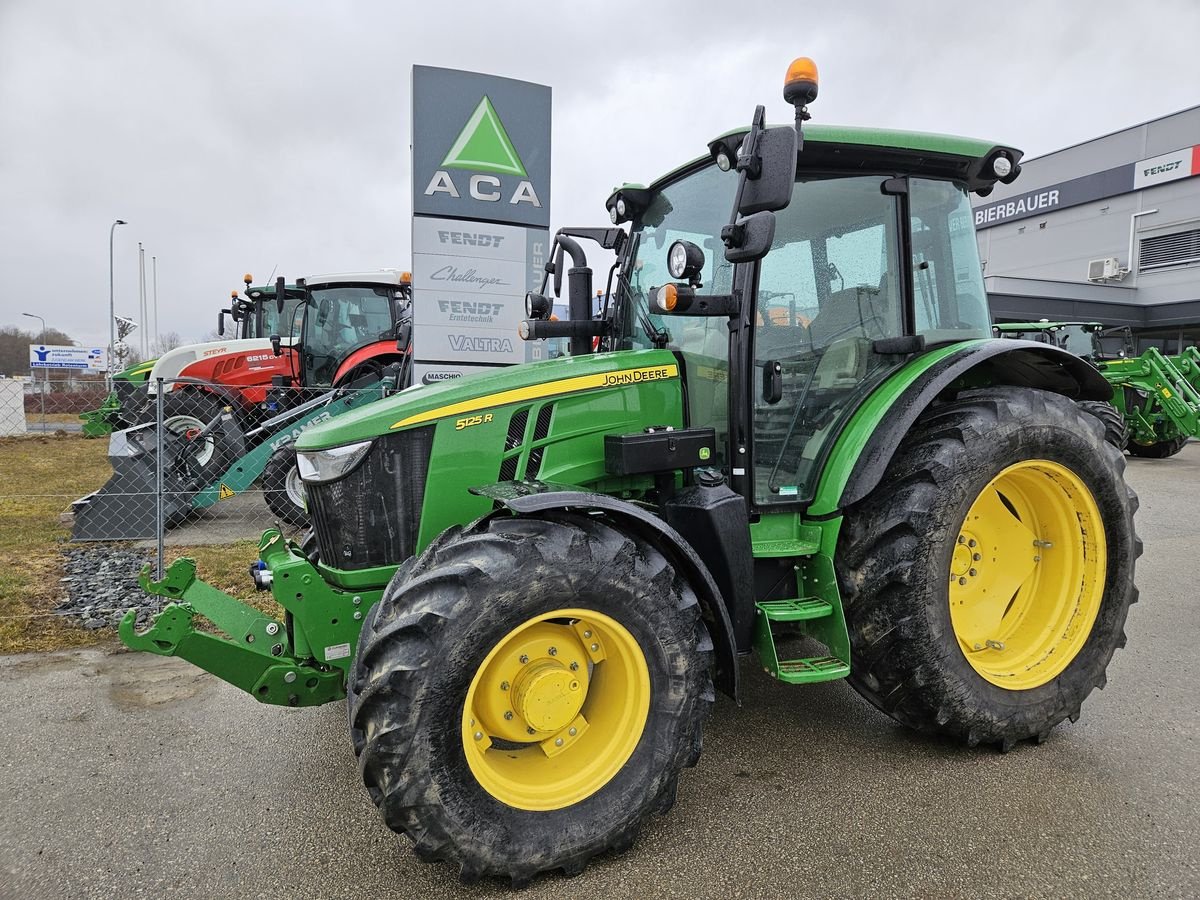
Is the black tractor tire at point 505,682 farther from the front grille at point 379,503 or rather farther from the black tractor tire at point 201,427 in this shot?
the black tractor tire at point 201,427

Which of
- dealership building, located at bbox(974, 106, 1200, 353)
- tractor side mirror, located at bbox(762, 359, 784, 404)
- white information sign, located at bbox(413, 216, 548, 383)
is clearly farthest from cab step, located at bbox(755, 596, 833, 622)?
dealership building, located at bbox(974, 106, 1200, 353)

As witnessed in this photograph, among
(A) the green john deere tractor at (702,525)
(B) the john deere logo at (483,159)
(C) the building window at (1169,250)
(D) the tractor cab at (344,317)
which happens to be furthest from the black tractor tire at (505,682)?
(C) the building window at (1169,250)

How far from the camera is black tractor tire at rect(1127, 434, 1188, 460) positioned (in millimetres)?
12602

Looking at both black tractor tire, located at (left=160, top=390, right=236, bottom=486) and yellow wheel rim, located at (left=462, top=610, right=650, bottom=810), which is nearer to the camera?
yellow wheel rim, located at (left=462, top=610, right=650, bottom=810)

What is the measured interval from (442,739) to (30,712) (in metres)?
2.51

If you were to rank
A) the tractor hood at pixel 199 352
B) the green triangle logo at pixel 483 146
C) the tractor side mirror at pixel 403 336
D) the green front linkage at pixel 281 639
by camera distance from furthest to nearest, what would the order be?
the tractor hood at pixel 199 352 → the tractor side mirror at pixel 403 336 → the green triangle logo at pixel 483 146 → the green front linkage at pixel 281 639

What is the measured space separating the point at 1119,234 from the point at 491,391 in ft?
98.7

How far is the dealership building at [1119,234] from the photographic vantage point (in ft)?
76.3

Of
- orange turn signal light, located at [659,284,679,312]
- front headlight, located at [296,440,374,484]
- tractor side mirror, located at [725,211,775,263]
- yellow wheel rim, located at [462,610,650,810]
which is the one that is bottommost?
yellow wheel rim, located at [462,610,650,810]

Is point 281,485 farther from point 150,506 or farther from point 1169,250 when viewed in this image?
point 1169,250

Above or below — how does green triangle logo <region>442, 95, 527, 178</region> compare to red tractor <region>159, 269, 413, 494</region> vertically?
above

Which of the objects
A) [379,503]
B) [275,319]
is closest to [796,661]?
[379,503]

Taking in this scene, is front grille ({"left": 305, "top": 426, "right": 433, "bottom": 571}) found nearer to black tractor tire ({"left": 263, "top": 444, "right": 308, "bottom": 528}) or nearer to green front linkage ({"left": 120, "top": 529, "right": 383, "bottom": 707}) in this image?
green front linkage ({"left": 120, "top": 529, "right": 383, "bottom": 707})

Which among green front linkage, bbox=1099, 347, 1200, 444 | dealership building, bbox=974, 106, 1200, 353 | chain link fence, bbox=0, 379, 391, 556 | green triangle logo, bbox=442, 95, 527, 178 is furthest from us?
dealership building, bbox=974, 106, 1200, 353
